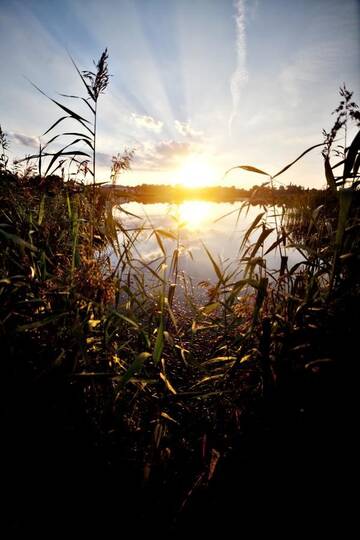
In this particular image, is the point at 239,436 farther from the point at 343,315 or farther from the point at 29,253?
the point at 29,253

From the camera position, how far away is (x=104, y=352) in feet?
5.74

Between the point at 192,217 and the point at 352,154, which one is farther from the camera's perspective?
the point at 192,217

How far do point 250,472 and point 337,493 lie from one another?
16.1 inches

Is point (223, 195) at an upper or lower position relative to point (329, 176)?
upper

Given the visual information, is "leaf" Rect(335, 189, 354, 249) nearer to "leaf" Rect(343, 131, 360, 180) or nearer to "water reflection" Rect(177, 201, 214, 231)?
"leaf" Rect(343, 131, 360, 180)

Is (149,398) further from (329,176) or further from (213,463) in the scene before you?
(329,176)

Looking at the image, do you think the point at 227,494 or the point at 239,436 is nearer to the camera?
the point at 227,494

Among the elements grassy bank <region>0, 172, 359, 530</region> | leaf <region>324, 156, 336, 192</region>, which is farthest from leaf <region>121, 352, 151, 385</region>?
leaf <region>324, 156, 336, 192</region>

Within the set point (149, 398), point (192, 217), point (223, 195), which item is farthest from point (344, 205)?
point (223, 195)

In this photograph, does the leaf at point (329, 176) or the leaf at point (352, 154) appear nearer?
the leaf at point (352, 154)

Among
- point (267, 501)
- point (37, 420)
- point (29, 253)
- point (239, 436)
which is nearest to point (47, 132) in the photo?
point (29, 253)

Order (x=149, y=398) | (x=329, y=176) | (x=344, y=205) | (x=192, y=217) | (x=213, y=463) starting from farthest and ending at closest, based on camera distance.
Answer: (x=192, y=217) → (x=149, y=398) → (x=329, y=176) → (x=213, y=463) → (x=344, y=205)

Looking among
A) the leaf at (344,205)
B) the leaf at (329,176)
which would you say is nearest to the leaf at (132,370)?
the leaf at (344,205)

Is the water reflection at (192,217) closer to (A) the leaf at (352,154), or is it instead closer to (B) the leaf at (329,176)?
(B) the leaf at (329,176)
